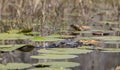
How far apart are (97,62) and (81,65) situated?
185 millimetres

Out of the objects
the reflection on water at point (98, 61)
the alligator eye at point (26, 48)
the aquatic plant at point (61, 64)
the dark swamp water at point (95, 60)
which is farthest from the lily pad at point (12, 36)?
the aquatic plant at point (61, 64)

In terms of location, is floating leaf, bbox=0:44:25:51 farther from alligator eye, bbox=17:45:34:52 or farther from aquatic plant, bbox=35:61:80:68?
aquatic plant, bbox=35:61:80:68

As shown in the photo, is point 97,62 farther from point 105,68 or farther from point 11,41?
point 11,41

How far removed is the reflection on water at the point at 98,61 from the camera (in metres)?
2.43

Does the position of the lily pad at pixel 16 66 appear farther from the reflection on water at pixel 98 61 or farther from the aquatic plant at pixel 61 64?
the reflection on water at pixel 98 61

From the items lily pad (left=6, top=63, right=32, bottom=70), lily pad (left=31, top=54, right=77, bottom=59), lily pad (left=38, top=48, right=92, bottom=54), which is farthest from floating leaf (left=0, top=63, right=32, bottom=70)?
lily pad (left=38, top=48, right=92, bottom=54)

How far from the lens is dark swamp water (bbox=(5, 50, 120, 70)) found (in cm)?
243

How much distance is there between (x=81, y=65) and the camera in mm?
2467

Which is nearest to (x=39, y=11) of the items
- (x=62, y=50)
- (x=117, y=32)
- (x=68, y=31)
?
(x=68, y=31)

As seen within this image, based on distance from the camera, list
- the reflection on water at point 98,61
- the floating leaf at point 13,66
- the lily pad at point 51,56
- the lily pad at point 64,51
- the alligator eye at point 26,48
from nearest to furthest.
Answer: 1. the floating leaf at point 13,66
2. the reflection on water at point 98,61
3. the lily pad at point 51,56
4. the lily pad at point 64,51
5. the alligator eye at point 26,48

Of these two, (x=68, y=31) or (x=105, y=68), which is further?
(x=68, y=31)

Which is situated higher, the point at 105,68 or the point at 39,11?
the point at 39,11

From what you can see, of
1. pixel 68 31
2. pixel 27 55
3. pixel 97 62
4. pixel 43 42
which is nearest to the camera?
pixel 97 62

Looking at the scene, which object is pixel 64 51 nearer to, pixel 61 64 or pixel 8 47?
pixel 8 47
